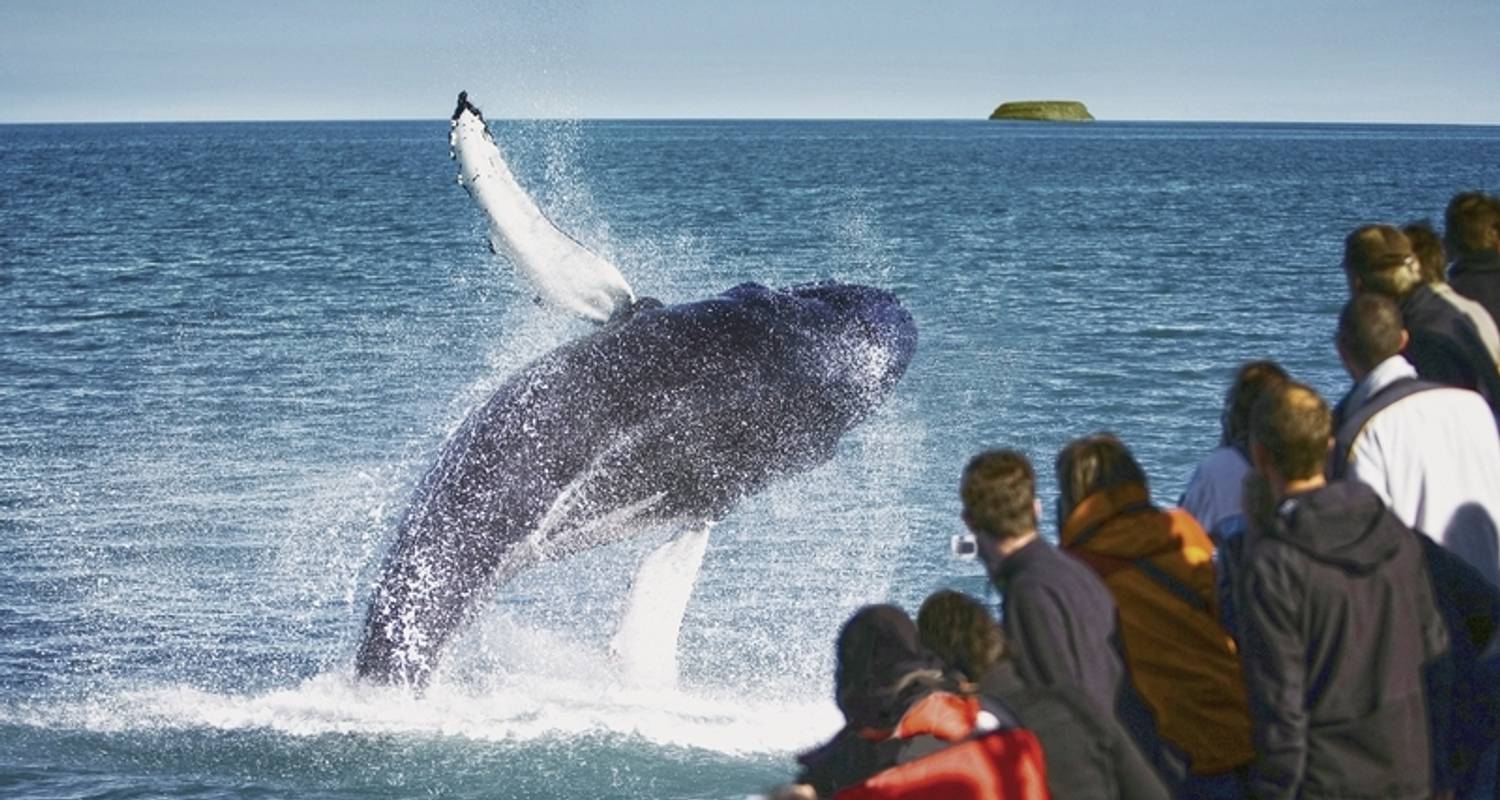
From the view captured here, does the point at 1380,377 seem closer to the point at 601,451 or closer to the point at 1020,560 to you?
the point at 1020,560

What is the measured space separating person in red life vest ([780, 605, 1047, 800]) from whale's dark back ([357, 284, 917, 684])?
592 cm

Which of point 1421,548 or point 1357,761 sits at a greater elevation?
point 1421,548

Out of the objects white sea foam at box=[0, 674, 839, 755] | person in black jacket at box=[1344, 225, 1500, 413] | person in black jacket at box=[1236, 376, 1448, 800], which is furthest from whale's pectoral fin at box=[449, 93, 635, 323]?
person in black jacket at box=[1236, 376, 1448, 800]

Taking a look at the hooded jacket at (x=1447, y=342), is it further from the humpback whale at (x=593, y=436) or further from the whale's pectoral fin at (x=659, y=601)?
the whale's pectoral fin at (x=659, y=601)

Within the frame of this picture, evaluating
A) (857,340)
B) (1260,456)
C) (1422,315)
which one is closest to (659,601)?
(857,340)

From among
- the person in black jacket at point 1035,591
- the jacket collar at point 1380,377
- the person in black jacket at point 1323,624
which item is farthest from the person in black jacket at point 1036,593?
the jacket collar at point 1380,377

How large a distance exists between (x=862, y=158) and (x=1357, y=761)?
16193 cm

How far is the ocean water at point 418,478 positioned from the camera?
11.6m

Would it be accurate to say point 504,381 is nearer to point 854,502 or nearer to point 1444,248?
point 1444,248

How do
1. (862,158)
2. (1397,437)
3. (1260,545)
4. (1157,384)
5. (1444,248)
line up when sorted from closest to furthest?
(1260,545), (1397,437), (1444,248), (1157,384), (862,158)

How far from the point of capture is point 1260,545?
227 inches

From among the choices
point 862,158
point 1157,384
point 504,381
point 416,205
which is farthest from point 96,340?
point 862,158

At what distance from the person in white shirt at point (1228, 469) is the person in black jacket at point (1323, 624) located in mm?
731

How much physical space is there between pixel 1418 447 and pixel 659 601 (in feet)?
18.3
